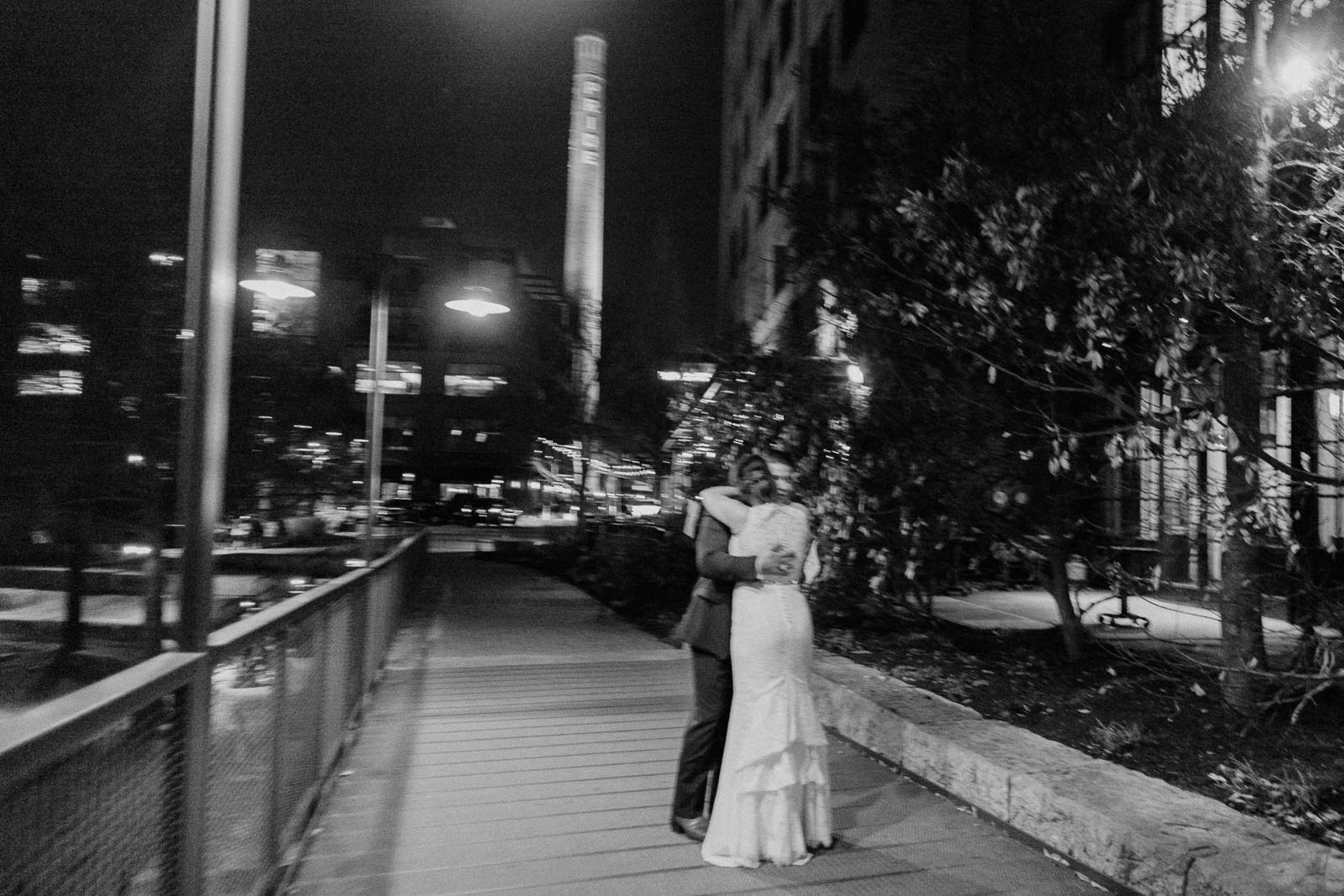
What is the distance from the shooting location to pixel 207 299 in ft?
11.3

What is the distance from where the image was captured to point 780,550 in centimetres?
470

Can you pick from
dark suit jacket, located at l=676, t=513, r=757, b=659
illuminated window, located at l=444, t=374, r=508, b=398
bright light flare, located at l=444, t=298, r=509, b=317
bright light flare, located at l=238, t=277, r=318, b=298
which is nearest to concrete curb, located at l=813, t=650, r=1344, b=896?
dark suit jacket, located at l=676, t=513, r=757, b=659

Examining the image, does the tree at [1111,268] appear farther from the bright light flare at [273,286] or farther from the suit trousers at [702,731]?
the bright light flare at [273,286]

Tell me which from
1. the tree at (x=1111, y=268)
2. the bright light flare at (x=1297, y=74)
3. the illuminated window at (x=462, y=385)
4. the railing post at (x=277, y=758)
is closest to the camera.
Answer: the railing post at (x=277, y=758)

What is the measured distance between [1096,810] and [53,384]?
8.95 meters

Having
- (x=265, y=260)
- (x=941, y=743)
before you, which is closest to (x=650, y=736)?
(x=941, y=743)

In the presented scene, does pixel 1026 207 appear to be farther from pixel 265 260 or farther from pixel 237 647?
pixel 265 260

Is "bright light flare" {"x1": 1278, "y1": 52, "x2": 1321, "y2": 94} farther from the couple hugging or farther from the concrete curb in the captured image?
the concrete curb

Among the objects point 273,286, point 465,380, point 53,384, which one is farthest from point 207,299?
point 465,380

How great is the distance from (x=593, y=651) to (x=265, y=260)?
6.14m

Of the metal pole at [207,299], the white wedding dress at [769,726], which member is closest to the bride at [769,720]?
the white wedding dress at [769,726]

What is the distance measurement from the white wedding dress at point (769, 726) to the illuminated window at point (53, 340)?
7174 millimetres

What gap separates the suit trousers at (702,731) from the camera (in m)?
4.97

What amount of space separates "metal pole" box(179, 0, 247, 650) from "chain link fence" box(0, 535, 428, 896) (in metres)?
0.27
